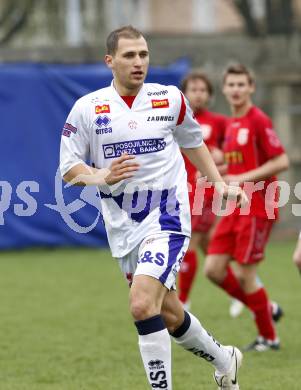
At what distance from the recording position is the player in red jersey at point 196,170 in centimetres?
967

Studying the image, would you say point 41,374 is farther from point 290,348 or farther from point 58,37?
point 58,37

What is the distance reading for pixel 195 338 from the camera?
625 cm

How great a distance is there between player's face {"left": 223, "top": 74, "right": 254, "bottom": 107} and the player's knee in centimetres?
296

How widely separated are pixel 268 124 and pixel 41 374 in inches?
100

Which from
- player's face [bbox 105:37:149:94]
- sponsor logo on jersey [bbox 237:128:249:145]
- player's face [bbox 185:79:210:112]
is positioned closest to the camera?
player's face [bbox 105:37:149:94]

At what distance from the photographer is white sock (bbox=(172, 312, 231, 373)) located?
20.4 feet

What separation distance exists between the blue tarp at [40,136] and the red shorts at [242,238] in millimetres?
6912

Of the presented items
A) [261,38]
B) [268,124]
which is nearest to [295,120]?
[261,38]

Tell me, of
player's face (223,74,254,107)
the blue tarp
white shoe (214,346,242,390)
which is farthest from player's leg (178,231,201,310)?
the blue tarp

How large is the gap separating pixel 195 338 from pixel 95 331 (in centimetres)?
292

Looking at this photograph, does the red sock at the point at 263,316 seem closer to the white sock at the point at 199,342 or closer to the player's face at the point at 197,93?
the white sock at the point at 199,342

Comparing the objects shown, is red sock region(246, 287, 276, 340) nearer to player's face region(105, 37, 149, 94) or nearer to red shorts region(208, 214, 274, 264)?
red shorts region(208, 214, 274, 264)

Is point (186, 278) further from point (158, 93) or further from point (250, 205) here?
point (158, 93)

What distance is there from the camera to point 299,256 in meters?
7.62
